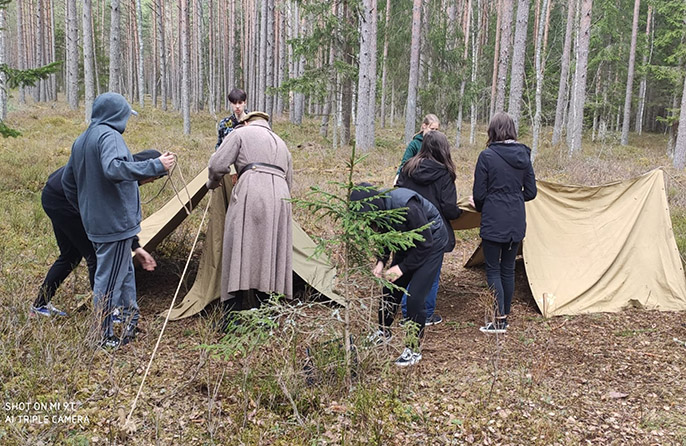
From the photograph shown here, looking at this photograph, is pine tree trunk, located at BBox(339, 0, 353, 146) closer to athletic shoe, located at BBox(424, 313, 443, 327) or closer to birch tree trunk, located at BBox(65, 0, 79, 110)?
birch tree trunk, located at BBox(65, 0, 79, 110)

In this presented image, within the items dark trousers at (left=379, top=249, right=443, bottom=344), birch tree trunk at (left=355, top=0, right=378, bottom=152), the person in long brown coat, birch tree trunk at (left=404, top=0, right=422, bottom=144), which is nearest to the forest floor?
dark trousers at (left=379, top=249, right=443, bottom=344)

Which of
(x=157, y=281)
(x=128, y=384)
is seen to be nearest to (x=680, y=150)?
(x=157, y=281)

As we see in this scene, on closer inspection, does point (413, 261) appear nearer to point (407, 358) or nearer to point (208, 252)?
point (407, 358)

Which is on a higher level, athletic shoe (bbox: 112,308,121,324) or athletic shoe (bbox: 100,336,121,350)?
athletic shoe (bbox: 112,308,121,324)

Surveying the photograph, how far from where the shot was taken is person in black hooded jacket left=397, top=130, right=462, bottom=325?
4.05 m

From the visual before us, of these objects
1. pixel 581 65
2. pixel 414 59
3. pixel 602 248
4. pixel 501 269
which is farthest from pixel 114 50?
pixel 581 65

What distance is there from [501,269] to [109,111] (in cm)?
359

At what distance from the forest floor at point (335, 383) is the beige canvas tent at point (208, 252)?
0.20 meters

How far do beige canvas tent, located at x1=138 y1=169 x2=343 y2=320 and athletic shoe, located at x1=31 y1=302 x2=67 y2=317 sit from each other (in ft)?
2.89

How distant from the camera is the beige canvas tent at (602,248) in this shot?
4.92 meters

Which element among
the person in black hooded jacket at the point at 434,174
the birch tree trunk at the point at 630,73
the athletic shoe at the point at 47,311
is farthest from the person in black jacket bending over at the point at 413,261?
the birch tree trunk at the point at 630,73

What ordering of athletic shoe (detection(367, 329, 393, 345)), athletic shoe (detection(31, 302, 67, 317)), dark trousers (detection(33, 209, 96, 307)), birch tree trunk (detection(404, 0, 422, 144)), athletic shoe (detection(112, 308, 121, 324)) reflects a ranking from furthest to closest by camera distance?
birch tree trunk (detection(404, 0, 422, 144)), dark trousers (detection(33, 209, 96, 307)), athletic shoe (detection(31, 302, 67, 317)), athletic shoe (detection(112, 308, 121, 324)), athletic shoe (detection(367, 329, 393, 345))

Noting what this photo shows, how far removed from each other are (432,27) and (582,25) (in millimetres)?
6764

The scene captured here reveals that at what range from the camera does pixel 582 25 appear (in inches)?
604
